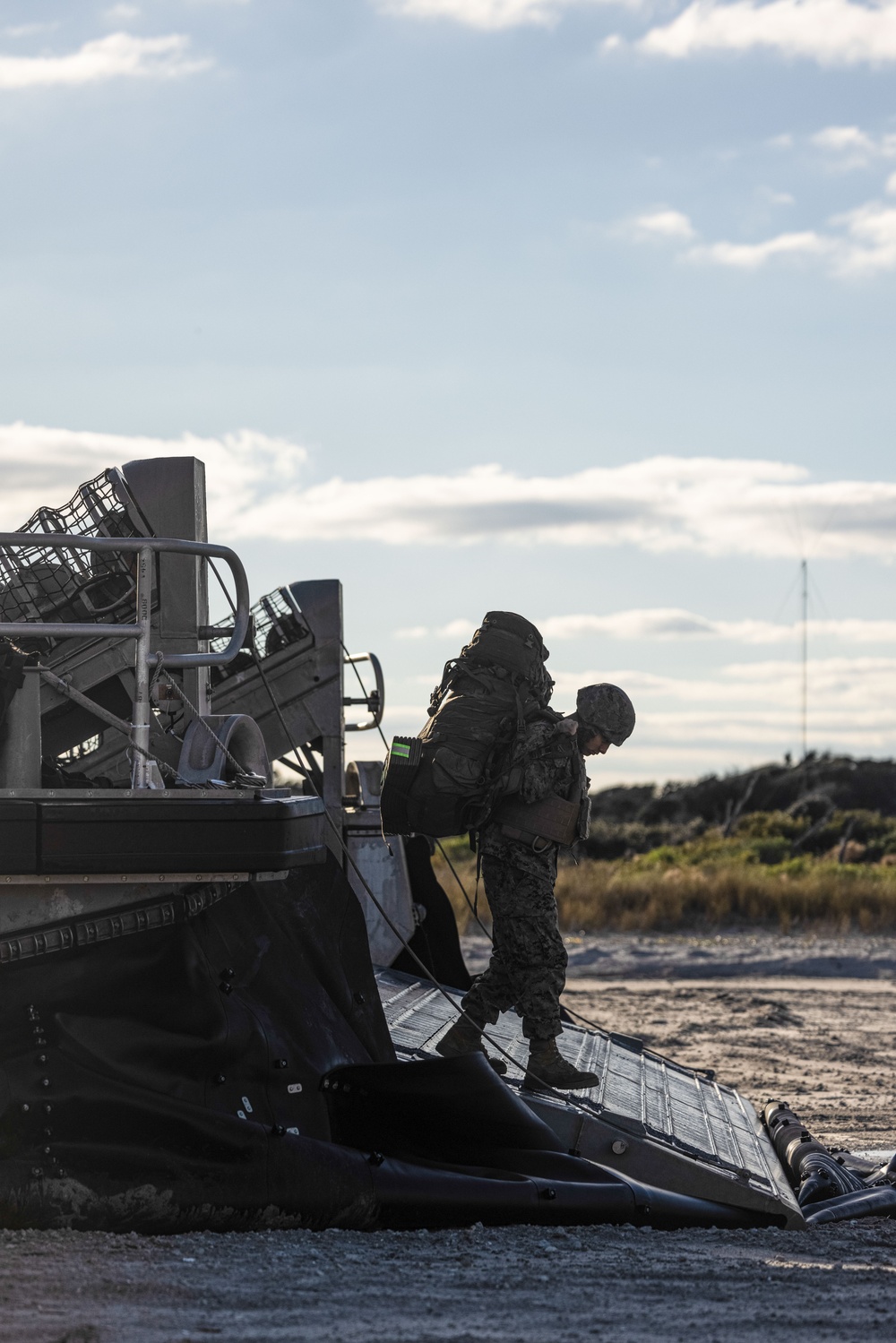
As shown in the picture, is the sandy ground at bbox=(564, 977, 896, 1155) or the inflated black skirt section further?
the sandy ground at bbox=(564, 977, 896, 1155)

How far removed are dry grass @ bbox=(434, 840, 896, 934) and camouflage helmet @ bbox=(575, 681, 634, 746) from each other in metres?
11.4

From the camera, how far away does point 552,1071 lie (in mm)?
6551

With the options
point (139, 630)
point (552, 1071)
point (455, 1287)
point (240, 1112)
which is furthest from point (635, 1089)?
point (139, 630)

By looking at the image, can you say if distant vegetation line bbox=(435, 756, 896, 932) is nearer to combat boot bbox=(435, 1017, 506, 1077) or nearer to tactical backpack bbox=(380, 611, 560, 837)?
combat boot bbox=(435, 1017, 506, 1077)

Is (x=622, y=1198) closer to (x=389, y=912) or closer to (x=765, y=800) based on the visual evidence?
(x=389, y=912)

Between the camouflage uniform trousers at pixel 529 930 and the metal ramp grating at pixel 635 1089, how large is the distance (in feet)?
1.00

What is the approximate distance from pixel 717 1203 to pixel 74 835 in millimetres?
2815

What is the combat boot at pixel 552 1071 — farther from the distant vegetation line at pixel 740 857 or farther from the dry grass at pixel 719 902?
the dry grass at pixel 719 902

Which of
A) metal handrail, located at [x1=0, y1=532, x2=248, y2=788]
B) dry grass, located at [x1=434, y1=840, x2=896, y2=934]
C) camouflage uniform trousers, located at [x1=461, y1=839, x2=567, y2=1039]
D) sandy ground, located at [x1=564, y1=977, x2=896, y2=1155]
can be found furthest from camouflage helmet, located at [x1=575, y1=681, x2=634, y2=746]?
dry grass, located at [x1=434, y1=840, x2=896, y2=934]

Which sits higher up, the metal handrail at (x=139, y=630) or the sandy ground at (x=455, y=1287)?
the metal handrail at (x=139, y=630)

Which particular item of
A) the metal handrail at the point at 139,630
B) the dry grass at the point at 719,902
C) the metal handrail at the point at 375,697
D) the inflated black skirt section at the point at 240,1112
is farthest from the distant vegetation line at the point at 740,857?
the metal handrail at the point at 139,630

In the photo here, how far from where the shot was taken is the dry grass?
59.9 feet

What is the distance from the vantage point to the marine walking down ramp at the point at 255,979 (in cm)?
508

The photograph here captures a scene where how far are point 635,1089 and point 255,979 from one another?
2247 millimetres
